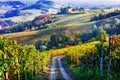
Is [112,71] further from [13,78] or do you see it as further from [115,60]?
[13,78]

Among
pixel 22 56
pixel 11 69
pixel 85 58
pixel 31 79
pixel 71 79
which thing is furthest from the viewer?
pixel 85 58

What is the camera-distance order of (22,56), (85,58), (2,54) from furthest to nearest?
(85,58) < (22,56) < (2,54)

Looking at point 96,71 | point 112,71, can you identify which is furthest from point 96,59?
point 112,71

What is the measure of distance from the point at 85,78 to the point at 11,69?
32975 millimetres

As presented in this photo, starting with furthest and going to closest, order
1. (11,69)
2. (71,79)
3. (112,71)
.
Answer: (71,79)
(112,71)
(11,69)

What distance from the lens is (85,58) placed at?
144 meters

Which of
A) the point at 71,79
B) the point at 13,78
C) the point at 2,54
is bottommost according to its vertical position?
the point at 71,79

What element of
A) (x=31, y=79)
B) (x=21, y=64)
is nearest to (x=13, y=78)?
(x=21, y=64)

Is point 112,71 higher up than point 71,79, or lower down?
higher up

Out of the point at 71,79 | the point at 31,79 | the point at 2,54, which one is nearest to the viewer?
the point at 2,54

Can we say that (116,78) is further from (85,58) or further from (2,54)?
(85,58)

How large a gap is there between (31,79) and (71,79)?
17.1 metres

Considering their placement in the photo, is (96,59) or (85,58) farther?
(85,58)

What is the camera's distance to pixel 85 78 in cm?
12056
